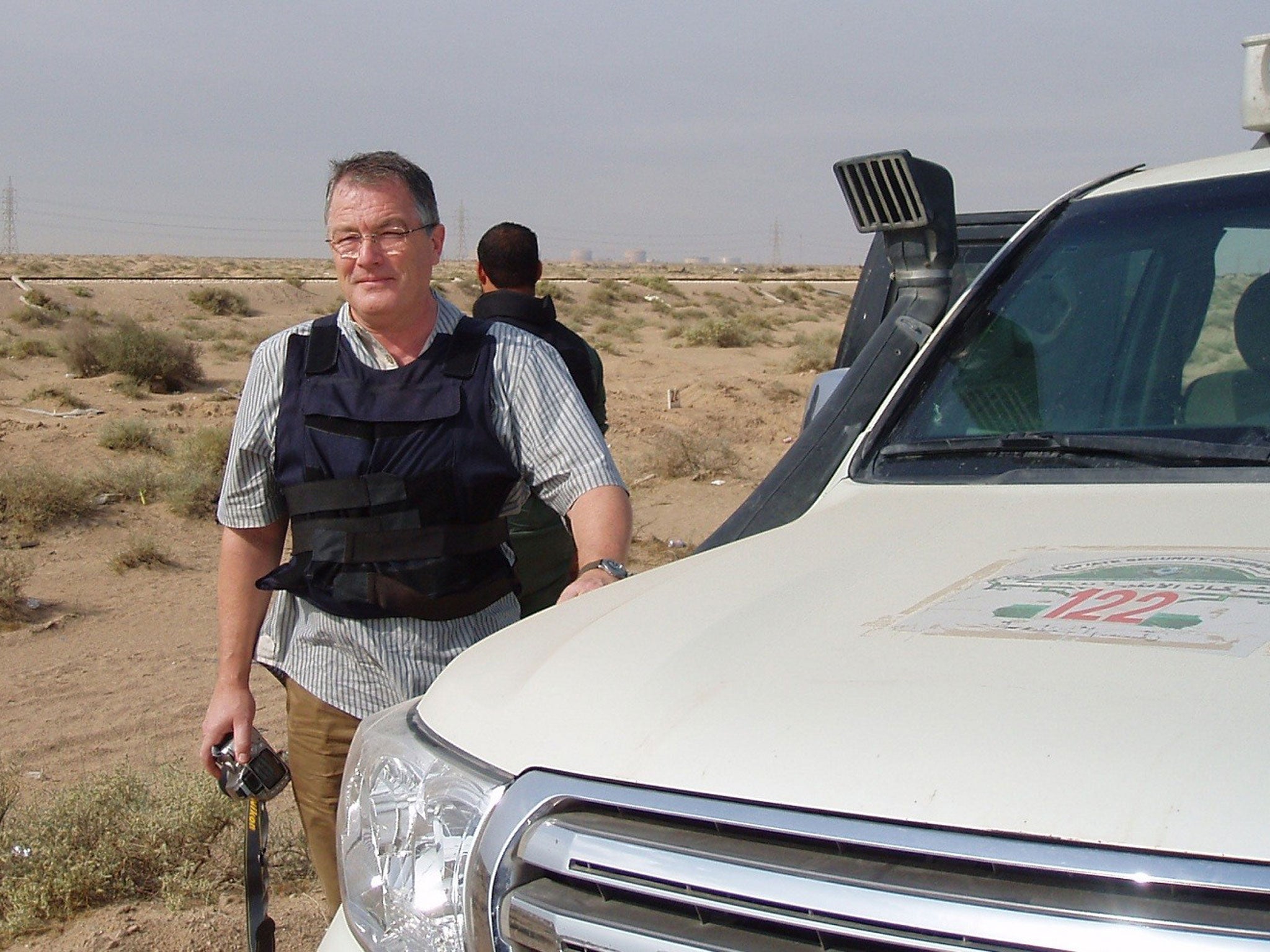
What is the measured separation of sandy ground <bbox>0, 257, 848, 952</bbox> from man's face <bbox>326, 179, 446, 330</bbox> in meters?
2.00

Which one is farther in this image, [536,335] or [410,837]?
[536,335]

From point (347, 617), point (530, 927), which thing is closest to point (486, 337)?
point (347, 617)

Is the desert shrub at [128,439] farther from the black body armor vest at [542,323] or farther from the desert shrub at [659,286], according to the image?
the desert shrub at [659,286]

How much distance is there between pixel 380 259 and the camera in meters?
2.71

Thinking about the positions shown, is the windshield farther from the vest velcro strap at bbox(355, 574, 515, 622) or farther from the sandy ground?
the sandy ground

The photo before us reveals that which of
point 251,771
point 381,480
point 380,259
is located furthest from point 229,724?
point 380,259

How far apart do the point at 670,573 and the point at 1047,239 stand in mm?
1266

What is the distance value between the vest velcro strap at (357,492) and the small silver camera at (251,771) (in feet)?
1.74

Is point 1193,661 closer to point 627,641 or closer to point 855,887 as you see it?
point 855,887

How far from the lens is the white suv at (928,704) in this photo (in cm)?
124

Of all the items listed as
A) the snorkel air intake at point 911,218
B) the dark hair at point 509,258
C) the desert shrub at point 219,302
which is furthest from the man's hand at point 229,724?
the desert shrub at point 219,302

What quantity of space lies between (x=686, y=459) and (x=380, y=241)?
9741 mm

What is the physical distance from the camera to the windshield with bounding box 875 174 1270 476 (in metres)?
2.38

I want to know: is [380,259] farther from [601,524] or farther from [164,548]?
[164,548]
